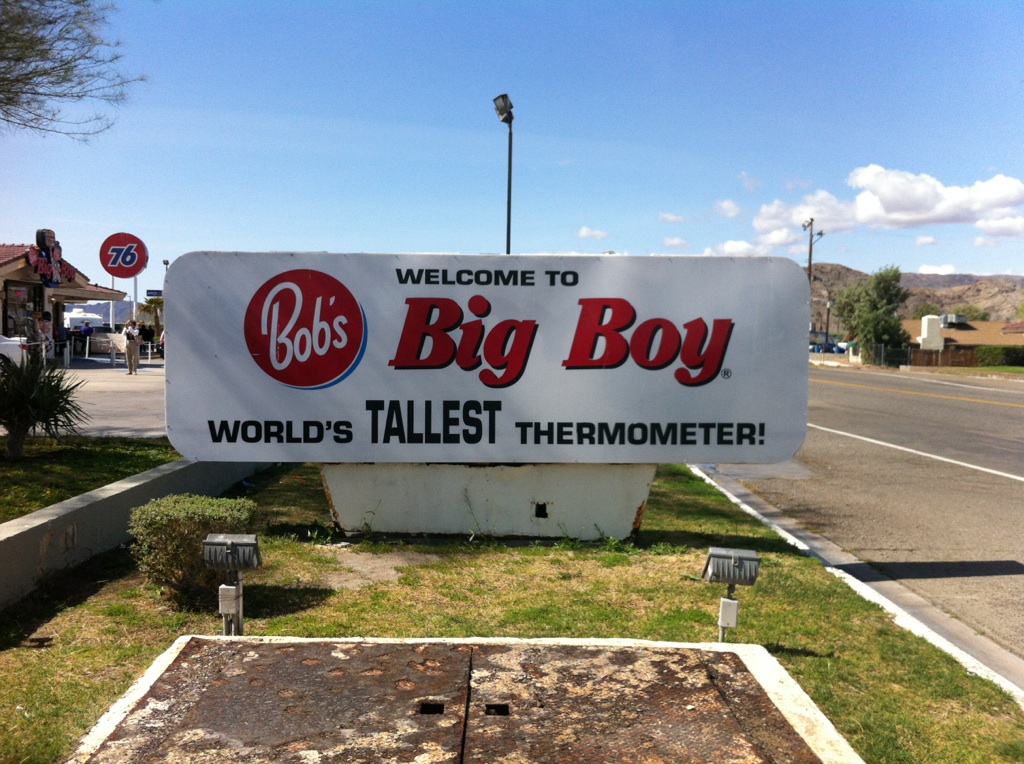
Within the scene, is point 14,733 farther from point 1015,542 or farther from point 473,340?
point 1015,542

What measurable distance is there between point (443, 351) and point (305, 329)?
1217 millimetres

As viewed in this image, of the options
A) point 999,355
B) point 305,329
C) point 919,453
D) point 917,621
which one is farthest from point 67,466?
point 999,355

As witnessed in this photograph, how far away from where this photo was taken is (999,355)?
202ft

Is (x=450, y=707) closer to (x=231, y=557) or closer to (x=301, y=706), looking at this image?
(x=301, y=706)

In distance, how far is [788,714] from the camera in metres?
3.55

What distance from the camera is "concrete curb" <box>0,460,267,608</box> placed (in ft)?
17.8

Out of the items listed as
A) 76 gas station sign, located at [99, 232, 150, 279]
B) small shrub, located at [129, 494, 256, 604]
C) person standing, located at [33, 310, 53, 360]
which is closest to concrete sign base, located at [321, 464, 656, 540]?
small shrub, located at [129, 494, 256, 604]

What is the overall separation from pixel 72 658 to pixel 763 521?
6.69m

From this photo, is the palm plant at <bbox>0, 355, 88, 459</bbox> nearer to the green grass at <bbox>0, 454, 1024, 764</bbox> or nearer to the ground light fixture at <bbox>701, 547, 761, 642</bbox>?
the green grass at <bbox>0, 454, 1024, 764</bbox>

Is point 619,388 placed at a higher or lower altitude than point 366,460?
higher

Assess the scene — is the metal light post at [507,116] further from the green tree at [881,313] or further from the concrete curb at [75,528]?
the green tree at [881,313]

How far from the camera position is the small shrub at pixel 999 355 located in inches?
2419

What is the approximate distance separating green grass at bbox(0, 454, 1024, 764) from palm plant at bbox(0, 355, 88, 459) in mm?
3034

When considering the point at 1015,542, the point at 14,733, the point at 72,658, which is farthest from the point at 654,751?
the point at 1015,542
